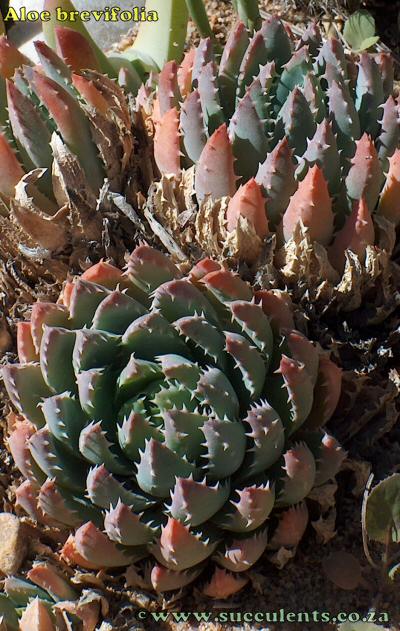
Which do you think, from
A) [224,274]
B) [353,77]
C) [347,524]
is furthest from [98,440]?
[353,77]

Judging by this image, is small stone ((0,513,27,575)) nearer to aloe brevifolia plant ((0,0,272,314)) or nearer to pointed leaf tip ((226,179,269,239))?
aloe brevifolia plant ((0,0,272,314))

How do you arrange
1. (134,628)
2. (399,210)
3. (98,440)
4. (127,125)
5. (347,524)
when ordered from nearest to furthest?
1. (98,440)
2. (134,628)
3. (347,524)
4. (399,210)
5. (127,125)

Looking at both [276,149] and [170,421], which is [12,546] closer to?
[170,421]

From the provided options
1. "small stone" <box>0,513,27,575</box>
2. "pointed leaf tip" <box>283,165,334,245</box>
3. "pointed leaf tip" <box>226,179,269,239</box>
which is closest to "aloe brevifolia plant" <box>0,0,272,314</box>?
"pointed leaf tip" <box>226,179,269,239</box>

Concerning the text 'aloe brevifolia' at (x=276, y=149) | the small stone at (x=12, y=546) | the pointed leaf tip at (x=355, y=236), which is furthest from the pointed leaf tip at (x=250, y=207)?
the small stone at (x=12, y=546)

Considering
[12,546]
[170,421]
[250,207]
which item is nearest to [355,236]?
[250,207]

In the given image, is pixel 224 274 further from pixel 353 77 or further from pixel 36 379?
pixel 353 77
